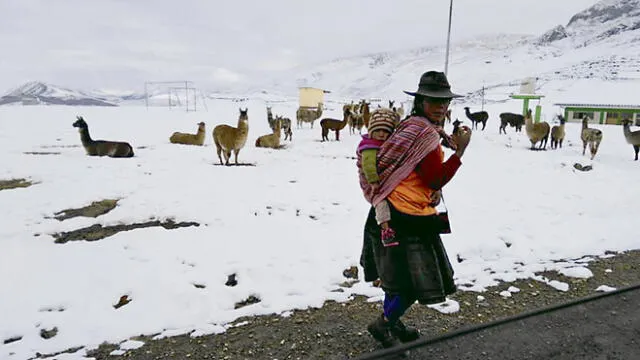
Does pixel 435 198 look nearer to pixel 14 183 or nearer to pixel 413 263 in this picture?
pixel 413 263

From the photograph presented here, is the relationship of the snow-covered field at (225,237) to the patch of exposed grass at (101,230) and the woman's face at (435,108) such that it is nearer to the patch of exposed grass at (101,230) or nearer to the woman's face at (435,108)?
the patch of exposed grass at (101,230)

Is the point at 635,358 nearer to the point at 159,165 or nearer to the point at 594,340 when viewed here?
the point at 594,340

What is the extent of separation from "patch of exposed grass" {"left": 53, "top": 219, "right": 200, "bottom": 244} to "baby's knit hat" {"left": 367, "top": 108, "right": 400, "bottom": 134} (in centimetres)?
363

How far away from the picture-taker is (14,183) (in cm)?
710

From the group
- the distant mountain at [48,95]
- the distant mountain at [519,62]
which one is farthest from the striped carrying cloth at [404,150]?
the distant mountain at [519,62]

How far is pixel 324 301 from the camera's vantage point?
12.2 ft

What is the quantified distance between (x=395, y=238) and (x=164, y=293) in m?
2.35

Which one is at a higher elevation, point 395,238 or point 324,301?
point 395,238

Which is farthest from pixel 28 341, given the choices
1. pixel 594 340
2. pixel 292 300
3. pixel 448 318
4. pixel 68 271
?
pixel 594 340

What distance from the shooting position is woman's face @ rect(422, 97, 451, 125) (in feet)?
→ 7.81

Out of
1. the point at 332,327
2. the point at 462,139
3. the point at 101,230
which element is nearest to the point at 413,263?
the point at 462,139

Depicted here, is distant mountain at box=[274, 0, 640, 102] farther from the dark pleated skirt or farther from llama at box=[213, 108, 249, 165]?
the dark pleated skirt

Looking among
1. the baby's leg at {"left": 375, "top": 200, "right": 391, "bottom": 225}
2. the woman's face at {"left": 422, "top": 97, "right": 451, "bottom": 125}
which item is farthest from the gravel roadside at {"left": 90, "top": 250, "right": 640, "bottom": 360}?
the woman's face at {"left": 422, "top": 97, "right": 451, "bottom": 125}

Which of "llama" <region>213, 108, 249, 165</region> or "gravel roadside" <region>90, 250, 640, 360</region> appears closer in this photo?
"gravel roadside" <region>90, 250, 640, 360</region>
